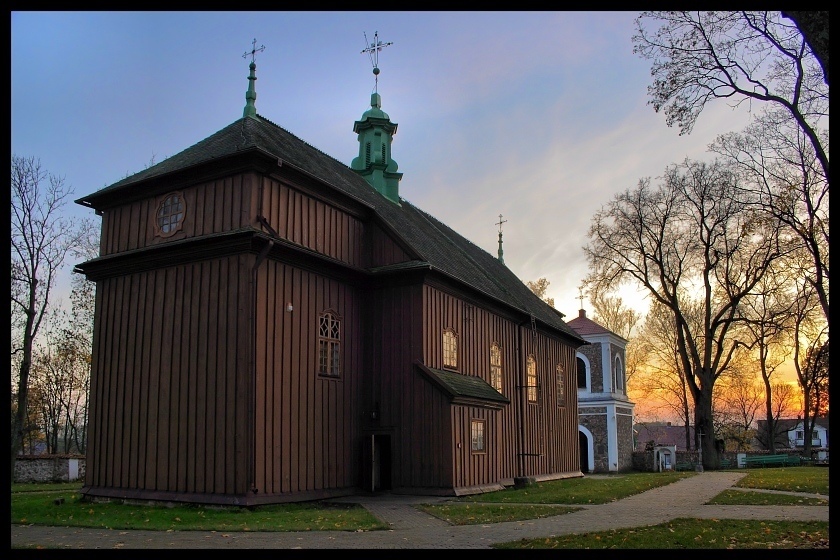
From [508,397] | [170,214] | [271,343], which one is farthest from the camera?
[508,397]

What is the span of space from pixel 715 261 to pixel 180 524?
96.4 feet

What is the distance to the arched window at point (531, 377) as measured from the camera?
25.7 meters

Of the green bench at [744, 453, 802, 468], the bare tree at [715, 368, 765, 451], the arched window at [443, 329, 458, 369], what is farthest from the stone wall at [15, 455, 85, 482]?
the bare tree at [715, 368, 765, 451]

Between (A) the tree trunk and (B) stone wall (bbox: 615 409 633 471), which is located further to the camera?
(B) stone wall (bbox: 615 409 633 471)

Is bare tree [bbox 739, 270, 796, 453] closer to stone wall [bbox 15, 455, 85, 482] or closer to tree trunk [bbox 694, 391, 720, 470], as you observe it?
Result: tree trunk [bbox 694, 391, 720, 470]

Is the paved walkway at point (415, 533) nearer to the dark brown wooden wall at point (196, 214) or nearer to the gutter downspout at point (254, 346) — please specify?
the gutter downspout at point (254, 346)

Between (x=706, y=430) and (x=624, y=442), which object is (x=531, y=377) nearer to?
(x=706, y=430)

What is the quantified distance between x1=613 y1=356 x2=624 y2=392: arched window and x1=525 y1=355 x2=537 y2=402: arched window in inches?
603

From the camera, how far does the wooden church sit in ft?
52.6

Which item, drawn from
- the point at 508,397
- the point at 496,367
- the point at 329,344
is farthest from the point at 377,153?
the point at 329,344

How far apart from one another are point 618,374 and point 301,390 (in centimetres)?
2762

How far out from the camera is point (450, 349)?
20688 mm
